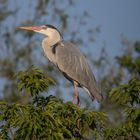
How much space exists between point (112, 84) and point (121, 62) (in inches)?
121

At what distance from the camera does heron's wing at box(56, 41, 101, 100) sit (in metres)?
8.25

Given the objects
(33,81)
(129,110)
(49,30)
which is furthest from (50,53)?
(129,110)

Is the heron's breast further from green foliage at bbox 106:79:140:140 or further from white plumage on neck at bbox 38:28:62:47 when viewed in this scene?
green foliage at bbox 106:79:140:140

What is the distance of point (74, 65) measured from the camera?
8.59 meters

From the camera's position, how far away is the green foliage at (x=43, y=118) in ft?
15.9

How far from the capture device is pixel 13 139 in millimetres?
5055

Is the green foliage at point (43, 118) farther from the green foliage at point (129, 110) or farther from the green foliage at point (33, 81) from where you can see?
the green foliage at point (129, 110)

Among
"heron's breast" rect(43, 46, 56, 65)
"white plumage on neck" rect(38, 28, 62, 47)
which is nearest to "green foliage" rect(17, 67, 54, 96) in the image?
→ "heron's breast" rect(43, 46, 56, 65)

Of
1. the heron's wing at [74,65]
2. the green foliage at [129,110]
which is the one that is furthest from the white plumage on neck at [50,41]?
the green foliage at [129,110]

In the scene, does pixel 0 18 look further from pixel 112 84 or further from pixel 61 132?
pixel 61 132

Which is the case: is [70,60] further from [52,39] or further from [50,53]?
[52,39]

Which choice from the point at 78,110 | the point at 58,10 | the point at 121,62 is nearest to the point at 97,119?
the point at 78,110

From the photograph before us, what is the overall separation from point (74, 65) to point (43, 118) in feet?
12.1

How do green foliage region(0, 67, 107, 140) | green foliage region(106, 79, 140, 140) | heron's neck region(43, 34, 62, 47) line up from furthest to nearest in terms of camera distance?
heron's neck region(43, 34, 62, 47) < green foliage region(106, 79, 140, 140) < green foliage region(0, 67, 107, 140)
